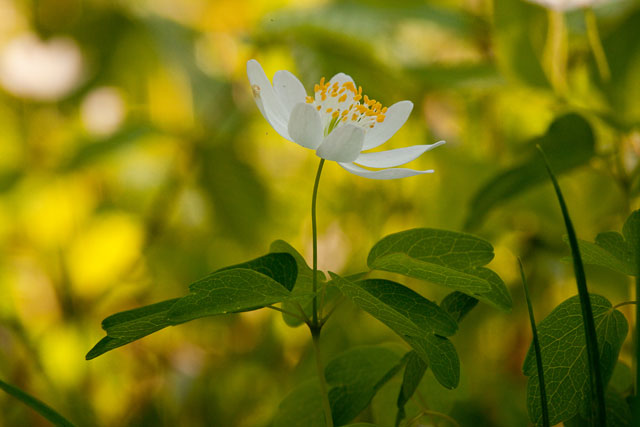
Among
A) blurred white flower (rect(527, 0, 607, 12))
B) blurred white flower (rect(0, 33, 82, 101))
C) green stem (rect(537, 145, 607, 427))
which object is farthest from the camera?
blurred white flower (rect(0, 33, 82, 101))

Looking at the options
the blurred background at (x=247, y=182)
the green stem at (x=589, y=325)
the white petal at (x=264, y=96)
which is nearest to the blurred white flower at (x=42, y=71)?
the blurred background at (x=247, y=182)

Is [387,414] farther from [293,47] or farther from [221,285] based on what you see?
[293,47]

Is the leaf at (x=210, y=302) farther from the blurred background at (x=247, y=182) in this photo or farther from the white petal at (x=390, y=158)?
the blurred background at (x=247, y=182)

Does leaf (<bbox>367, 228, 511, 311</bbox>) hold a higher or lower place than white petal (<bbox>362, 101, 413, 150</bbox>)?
lower

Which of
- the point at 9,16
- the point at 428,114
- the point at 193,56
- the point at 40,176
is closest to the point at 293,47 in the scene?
the point at 193,56

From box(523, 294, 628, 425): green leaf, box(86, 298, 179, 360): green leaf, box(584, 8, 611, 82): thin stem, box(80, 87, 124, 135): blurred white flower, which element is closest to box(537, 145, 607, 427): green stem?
box(523, 294, 628, 425): green leaf

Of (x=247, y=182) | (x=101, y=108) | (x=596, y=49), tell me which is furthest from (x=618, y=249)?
(x=101, y=108)

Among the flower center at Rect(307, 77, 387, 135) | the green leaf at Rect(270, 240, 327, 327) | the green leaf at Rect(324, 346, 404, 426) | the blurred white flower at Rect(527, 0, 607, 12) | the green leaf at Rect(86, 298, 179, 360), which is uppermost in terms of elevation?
the blurred white flower at Rect(527, 0, 607, 12)

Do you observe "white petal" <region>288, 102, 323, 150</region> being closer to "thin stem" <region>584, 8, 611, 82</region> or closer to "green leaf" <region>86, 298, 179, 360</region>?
"green leaf" <region>86, 298, 179, 360</region>
